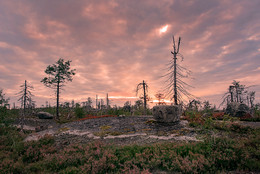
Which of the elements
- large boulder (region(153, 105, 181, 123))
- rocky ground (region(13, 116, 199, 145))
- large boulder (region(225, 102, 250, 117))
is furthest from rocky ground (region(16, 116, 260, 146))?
large boulder (region(225, 102, 250, 117))

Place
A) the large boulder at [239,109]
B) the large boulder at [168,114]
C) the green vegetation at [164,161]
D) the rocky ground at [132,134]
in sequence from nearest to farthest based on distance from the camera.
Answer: the green vegetation at [164,161], the rocky ground at [132,134], the large boulder at [168,114], the large boulder at [239,109]

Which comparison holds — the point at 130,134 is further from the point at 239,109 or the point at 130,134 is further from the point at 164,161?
the point at 239,109

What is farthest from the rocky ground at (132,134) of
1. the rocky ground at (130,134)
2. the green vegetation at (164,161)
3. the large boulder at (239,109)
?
the large boulder at (239,109)

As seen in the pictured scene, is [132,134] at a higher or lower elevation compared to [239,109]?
lower

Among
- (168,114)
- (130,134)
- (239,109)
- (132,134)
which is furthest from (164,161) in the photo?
(239,109)

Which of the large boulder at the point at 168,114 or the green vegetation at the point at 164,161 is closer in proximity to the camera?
the green vegetation at the point at 164,161

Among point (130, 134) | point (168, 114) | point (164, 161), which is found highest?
point (168, 114)

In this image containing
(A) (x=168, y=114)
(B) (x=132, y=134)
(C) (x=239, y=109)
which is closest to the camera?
(B) (x=132, y=134)

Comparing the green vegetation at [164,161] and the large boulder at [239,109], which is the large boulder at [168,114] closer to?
the green vegetation at [164,161]

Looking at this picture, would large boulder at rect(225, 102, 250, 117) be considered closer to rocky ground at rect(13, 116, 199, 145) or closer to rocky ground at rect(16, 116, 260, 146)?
rocky ground at rect(16, 116, 260, 146)

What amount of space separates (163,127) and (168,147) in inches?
294

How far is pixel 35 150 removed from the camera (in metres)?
9.61

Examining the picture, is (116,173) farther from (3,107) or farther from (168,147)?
(3,107)

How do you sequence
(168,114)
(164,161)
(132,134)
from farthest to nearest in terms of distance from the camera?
(168,114) → (132,134) → (164,161)
